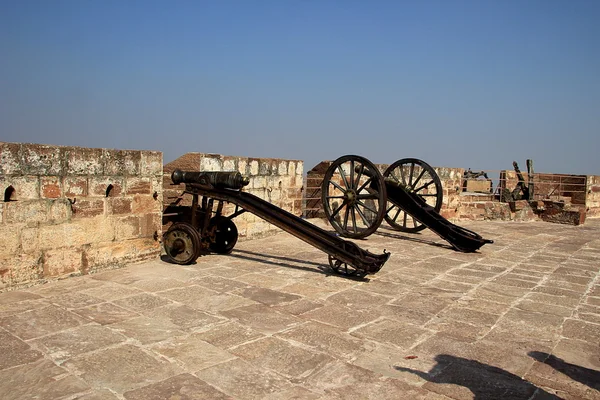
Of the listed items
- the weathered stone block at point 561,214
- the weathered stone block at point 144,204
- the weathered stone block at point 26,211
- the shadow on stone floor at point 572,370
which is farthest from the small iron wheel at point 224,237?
the weathered stone block at point 561,214

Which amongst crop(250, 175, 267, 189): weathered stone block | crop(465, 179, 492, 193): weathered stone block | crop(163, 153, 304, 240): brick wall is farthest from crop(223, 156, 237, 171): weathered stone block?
crop(465, 179, 492, 193): weathered stone block

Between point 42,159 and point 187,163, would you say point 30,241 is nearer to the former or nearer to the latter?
point 42,159

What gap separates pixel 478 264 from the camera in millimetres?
6453

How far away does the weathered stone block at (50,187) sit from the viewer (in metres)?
4.75

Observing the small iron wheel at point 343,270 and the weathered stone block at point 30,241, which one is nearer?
the weathered stone block at point 30,241

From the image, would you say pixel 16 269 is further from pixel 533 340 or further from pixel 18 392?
pixel 533 340

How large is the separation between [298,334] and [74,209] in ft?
9.29

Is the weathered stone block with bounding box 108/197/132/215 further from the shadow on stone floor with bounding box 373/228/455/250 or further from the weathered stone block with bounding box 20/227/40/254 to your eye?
the shadow on stone floor with bounding box 373/228/455/250

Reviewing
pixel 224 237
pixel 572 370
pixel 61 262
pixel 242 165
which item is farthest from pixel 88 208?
pixel 572 370

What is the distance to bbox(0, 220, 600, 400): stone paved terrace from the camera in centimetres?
276

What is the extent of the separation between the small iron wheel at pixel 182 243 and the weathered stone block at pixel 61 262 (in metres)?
1.00

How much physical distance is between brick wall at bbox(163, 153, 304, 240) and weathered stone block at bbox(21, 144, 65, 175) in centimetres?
192

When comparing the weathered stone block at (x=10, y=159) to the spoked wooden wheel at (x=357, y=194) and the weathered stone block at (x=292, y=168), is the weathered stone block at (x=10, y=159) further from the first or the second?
the weathered stone block at (x=292, y=168)

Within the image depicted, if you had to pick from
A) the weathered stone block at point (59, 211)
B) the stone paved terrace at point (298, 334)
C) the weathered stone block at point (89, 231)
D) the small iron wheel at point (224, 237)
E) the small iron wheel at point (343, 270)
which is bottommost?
the stone paved terrace at point (298, 334)
